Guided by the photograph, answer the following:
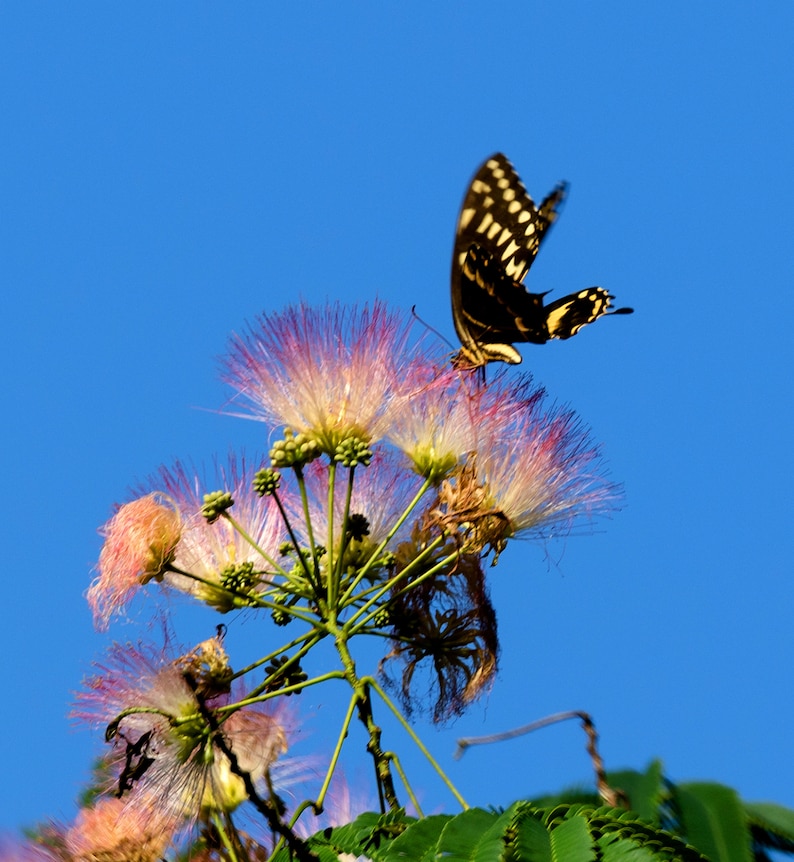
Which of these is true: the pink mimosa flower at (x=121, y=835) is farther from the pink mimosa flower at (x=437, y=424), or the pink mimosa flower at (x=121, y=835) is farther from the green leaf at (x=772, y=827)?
the green leaf at (x=772, y=827)

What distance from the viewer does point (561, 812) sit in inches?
92.7

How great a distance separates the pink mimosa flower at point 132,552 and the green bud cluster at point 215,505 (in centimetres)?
9

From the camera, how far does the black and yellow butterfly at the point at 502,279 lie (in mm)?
4121

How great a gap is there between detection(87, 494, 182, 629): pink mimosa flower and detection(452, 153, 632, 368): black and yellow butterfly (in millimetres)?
967

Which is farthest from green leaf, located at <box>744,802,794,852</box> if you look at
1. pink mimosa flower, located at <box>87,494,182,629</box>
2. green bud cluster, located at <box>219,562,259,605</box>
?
pink mimosa flower, located at <box>87,494,182,629</box>

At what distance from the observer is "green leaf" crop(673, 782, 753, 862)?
2.56m

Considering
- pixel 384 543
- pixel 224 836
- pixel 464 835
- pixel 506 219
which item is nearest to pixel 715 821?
pixel 464 835

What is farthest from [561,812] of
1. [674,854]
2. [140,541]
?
[140,541]

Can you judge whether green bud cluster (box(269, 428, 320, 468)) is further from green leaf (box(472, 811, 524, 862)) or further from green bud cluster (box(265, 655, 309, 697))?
green leaf (box(472, 811, 524, 862))

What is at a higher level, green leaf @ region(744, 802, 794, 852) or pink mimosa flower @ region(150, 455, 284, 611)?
pink mimosa flower @ region(150, 455, 284, 611)

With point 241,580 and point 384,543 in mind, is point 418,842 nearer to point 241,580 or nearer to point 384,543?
point 384,543

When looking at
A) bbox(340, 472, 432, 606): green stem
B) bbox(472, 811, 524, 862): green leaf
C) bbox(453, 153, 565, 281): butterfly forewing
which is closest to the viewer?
bbox(472, 811, 524, 862): green leaf

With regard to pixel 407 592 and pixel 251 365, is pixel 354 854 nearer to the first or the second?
pixel 407 592

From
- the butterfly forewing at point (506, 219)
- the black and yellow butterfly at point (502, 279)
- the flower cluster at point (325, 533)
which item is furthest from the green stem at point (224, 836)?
the butterfly forewing at point (506, 219)
